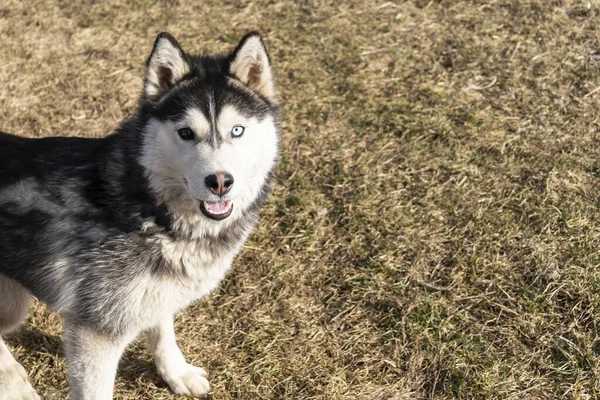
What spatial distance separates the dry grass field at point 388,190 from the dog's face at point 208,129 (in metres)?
1.36

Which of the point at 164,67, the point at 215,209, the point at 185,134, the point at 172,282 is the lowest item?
the point at 172,282

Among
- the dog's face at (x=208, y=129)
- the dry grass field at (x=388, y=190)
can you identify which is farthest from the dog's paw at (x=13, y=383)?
the dog's face at (x=208, y=129)

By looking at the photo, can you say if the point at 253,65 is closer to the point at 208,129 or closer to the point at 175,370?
the point at 208,129

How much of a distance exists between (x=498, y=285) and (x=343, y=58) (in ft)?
10.5

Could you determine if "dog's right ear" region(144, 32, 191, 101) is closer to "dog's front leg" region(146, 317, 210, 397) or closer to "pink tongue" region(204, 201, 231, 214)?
"pink tongue" region(204, 201, 231, 214)

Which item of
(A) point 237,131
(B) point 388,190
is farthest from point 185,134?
(B) point 388,190

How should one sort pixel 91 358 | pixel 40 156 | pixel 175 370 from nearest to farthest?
1. pixel 91 358
2. pixel 40 156
3. pixel 175 370

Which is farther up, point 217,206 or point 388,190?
point 217,206

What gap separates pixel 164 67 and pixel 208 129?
1.56 feet

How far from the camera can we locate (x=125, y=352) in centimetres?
443

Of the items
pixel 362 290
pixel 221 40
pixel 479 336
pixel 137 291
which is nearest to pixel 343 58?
pixel 221 40

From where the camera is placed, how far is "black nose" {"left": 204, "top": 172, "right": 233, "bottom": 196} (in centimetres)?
322

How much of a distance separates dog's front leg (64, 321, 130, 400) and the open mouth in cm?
83

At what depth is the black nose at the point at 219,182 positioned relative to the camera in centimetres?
322
